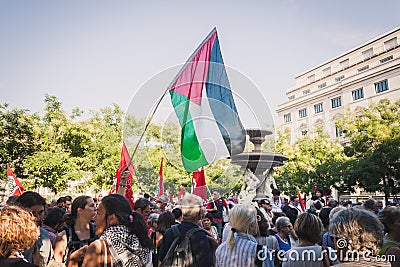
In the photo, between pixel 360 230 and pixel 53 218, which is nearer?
pixel 360 230

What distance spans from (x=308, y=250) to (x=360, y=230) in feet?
2.36

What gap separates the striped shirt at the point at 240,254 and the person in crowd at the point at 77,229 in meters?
1.31

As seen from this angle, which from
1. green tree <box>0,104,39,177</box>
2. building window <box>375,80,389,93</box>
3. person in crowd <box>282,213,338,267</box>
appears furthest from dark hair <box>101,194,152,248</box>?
building window <box>375,80,389,93</box>

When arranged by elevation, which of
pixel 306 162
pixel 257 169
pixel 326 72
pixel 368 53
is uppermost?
pixel 368 53

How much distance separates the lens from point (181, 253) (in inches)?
127

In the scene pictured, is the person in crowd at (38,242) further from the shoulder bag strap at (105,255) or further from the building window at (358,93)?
the building window at (358,93)

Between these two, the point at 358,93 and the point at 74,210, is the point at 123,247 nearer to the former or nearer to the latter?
the point at 74,210

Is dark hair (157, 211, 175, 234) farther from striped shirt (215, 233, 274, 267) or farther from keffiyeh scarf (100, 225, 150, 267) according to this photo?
keffiyeh scarf (100, 225, 150, 267)

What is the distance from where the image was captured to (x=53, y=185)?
975 inches

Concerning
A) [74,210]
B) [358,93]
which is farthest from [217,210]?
[358,93]

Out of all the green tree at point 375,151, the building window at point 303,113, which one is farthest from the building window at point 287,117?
the green tree at point 375,151

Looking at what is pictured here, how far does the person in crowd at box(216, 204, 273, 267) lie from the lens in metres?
3.39

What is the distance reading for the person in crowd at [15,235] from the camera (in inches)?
86.0

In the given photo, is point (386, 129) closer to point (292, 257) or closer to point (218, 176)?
point (218, 176)
